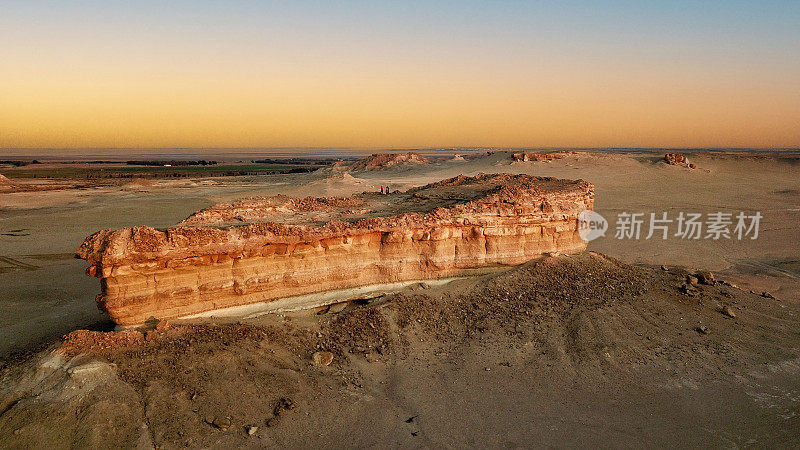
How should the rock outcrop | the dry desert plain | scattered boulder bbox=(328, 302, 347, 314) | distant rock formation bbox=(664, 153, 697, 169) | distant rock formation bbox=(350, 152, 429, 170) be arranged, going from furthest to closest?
distant rock formation bbox=(350, 152, 429, 170) < distant rock formation bbox=(664, 153, 697, 169) < scattered boulder bbox=(328, 302, 347, 314) < the rock outcrop < the dry desert plain

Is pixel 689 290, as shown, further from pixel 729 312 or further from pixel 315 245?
pixel 315 245

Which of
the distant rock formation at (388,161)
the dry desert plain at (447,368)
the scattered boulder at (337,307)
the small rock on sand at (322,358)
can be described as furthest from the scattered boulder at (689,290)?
the distant rock formation at (388,161)

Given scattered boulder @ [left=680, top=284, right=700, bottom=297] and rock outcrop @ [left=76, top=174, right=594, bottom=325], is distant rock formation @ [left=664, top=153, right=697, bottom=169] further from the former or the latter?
scattered boulder @ [left=680, top=284, right=700, bottom=297]

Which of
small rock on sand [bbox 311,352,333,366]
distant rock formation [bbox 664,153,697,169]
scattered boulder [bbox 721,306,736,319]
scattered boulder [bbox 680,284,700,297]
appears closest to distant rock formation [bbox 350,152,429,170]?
distant rock formation [bbox 664,153,697,169]

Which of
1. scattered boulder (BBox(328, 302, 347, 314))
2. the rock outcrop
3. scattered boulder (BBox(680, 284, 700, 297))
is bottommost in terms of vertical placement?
scattered boulder (BBox(680, 284, 700, 297))

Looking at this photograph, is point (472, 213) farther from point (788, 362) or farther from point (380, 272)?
point (788, 362)

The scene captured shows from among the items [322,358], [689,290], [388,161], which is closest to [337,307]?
[322,358]

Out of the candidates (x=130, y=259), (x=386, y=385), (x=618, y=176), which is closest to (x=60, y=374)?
(x=130, y=259)
